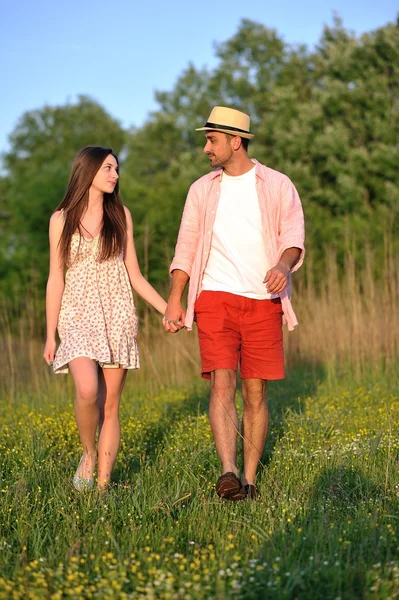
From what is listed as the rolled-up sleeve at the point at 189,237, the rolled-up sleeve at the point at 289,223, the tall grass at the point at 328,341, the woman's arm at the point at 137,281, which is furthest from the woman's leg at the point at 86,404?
the tall grass at the point at 328,341

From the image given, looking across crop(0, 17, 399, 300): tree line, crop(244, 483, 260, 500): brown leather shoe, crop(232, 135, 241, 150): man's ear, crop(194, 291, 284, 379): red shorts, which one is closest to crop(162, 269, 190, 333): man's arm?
crop(194, 291, 284, 379): red shorts

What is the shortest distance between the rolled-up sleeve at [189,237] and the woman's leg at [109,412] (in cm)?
79

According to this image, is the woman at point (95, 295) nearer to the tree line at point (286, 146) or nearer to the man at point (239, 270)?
the man at point (239, 270)

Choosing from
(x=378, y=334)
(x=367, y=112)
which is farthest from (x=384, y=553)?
(x=367, y=112)

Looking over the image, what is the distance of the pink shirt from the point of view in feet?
19.9

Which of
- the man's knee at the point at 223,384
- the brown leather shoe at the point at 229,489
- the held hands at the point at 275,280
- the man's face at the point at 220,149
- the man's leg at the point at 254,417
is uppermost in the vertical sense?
the man's face at the point at 220,149

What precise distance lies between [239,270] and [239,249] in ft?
0.45

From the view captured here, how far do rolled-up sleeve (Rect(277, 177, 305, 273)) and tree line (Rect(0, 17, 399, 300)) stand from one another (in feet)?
22.1

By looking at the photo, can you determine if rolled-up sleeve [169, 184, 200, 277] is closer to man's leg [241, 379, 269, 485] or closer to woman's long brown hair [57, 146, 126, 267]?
woman's long brown hair [57, 146, 126, 267]

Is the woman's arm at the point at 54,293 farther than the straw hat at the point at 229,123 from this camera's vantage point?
No

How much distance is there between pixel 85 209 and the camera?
6242mm

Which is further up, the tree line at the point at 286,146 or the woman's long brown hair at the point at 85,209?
the tree line at the point at 286,146

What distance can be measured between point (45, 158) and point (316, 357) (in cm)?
5111

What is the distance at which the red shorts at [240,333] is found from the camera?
599 cm
